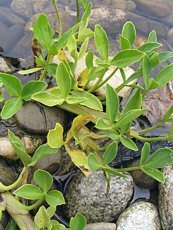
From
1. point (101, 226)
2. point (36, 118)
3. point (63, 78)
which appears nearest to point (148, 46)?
point (63, 78)

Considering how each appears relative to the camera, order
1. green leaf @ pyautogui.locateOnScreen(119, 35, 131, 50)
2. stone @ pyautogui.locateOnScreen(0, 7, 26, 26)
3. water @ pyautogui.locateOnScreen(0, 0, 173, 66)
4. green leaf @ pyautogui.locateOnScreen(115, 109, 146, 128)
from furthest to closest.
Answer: stone @ pyautogui.locateOnScreen(0, 7, 26, 26), water @ pyautogui.locateOnScreen(0, 0, 173, 66), green leaf @ pyautogui.locateOnScreen(119, 35, 131, 50), green leaf @ pyautogui.locateOnScreen(115, 109, 146, 128)

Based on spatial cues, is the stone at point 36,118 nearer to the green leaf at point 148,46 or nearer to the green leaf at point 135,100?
the green leaf at point 135,100

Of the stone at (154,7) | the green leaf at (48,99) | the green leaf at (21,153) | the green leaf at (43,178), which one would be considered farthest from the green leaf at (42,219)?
the stone at (154,7)

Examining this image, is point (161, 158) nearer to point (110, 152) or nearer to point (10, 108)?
point (110, 152)

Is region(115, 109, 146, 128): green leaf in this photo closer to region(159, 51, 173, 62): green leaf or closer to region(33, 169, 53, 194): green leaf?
region(33, 169, 53, 194): green leaf

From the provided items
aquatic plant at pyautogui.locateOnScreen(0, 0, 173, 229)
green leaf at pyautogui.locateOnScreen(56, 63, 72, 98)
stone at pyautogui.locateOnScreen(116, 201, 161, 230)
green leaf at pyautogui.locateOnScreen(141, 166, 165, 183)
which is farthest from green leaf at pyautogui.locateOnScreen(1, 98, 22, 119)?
stone at pyautogui.locateOnScreen(116, 201, 161, 230)

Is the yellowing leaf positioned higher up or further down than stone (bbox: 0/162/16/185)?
higher up
